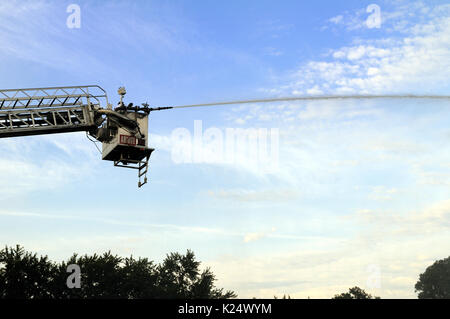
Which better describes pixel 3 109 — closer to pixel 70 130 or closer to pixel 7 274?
pixel 70 130

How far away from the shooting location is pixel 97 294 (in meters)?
70.3

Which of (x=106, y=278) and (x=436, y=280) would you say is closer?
(x=106, y=278)

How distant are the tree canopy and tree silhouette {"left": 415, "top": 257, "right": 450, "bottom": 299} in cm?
6925

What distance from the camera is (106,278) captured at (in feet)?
236

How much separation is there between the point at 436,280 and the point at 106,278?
94.7 m

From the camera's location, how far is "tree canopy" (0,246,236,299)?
61.5 metres
